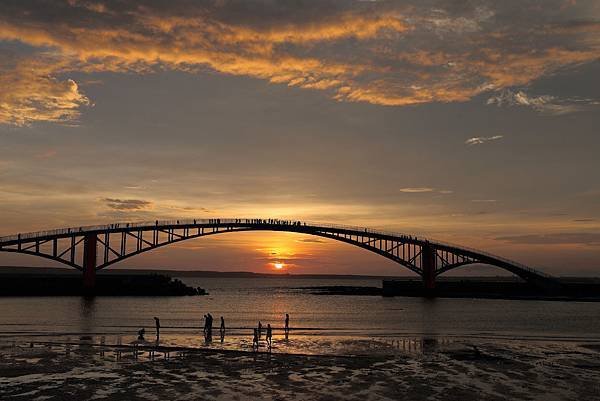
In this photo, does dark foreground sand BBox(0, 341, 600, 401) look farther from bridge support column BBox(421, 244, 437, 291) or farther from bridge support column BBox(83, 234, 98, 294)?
bridge support column BBox(421, 244, 437, 291)

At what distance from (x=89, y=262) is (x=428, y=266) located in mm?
65575

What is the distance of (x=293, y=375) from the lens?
79.6 feet

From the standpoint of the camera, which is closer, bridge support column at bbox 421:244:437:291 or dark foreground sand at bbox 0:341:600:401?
dark foreground sand at bbox 0:341:600:401

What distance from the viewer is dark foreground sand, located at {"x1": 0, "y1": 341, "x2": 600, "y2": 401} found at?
20578mm

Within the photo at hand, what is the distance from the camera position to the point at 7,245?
9500cm

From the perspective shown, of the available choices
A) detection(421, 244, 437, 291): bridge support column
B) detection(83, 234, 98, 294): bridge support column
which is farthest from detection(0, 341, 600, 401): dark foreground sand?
detection(421, 244, 437, 291): bridge support column

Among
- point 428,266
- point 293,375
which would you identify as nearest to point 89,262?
point 428,266

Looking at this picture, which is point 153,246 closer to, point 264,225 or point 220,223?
point 220,223

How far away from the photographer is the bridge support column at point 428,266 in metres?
114

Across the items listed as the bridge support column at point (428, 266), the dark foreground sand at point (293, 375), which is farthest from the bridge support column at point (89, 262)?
the dark foreground sand at point (293, 375)

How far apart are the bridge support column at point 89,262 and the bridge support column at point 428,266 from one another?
63990 mm

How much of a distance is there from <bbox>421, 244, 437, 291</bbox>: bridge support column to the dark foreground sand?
82052 mm

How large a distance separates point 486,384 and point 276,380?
8.59 metres

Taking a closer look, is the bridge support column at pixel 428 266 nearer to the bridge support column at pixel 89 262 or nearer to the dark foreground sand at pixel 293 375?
the bridge support column at pixel 89 262
